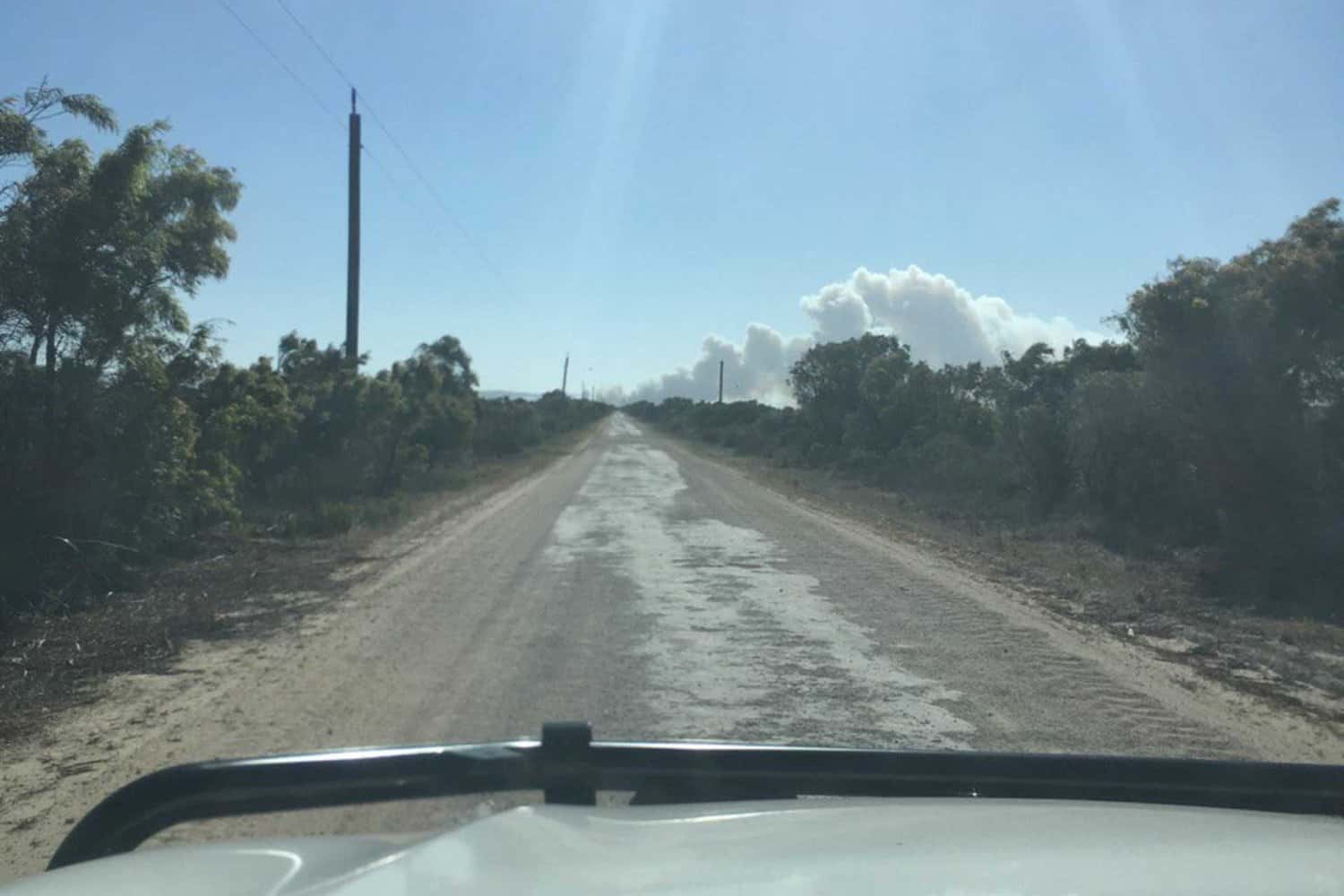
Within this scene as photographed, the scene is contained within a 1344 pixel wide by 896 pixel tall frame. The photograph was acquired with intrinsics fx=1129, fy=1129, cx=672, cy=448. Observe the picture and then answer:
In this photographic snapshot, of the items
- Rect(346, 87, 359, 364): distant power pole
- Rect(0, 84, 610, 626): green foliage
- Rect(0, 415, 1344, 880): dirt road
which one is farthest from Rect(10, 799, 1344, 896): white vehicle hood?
Rect(346, 87, 359, 364): distant power pole

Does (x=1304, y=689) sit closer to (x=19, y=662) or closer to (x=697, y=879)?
(x=697, y=879)

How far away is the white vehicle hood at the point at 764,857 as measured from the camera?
8.61 ft

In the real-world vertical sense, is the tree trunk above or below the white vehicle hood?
above

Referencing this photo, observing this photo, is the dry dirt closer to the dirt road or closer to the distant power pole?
the dirt road

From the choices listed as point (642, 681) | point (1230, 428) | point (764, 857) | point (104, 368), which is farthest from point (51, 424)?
point (1230, 428)

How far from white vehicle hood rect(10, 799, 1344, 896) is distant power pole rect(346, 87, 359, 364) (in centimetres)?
2135

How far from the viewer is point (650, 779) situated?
3.38m

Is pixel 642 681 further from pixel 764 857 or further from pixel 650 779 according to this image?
pixel 764 857

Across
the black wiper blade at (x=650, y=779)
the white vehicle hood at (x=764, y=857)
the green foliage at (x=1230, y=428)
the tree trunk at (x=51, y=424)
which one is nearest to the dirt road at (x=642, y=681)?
the black wiper blade at (x=650, y=779)

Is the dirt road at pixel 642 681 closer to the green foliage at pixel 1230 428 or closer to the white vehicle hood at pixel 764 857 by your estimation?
the white vehicle hood at pixel 764 857

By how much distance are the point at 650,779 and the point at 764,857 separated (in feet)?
2.05

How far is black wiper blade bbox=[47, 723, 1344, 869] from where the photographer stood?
10.2 feet

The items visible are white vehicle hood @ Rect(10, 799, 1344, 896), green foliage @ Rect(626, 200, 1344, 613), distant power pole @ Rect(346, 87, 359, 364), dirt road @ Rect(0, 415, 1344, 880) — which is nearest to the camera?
white vehicle hood @ Rect(10, 799, 1344, 896)

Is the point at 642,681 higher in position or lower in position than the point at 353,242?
lower
